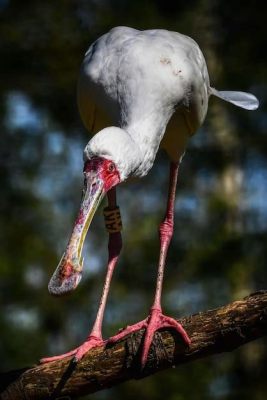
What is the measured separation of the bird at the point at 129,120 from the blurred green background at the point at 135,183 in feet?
12.9

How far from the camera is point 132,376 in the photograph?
4418mm

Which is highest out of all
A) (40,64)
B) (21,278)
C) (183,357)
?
(40,64)

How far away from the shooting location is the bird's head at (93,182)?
4.54 m

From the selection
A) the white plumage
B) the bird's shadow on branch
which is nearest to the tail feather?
the white plumage

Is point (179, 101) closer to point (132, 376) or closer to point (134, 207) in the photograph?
point (132, 376)

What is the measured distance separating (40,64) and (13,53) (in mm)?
337

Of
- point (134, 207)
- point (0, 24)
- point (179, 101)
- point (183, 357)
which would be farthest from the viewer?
point (134, 207)

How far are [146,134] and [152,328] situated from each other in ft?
3.40

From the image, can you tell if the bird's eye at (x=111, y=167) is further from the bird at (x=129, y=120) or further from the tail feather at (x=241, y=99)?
the tail feather at (x=241, y=99)

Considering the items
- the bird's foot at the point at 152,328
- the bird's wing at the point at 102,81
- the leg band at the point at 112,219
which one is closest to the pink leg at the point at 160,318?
the bird's foot at the point at 152,328

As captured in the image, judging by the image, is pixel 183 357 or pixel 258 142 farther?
pixel 258 142

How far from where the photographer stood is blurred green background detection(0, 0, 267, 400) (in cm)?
981

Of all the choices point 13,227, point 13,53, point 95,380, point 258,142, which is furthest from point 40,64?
point 95,380

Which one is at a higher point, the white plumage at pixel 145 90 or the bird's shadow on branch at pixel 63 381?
the white plumage at pixel 145 90
